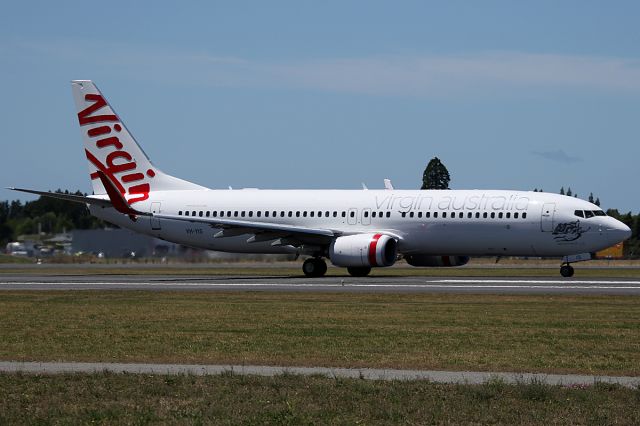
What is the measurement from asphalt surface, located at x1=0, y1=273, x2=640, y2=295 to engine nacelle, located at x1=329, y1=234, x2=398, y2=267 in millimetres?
1320

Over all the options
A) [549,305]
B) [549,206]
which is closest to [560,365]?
[549,305]

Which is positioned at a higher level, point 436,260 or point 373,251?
point 373,251

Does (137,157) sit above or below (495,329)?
above

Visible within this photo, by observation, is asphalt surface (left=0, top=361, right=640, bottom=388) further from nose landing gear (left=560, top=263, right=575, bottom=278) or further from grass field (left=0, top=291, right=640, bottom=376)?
nose landing gear (left=560, top=263, right=575, bottom=278)

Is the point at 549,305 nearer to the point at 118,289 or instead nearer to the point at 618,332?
the point at 618,332

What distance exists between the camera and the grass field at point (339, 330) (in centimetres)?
2017

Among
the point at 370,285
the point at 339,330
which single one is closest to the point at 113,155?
the point at 370,285

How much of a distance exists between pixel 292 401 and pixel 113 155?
1810 inches

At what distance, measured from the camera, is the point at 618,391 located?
607 inches

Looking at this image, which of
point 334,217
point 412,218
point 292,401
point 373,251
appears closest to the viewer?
point 292,401

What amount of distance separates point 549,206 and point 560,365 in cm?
3291

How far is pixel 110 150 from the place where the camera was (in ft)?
194

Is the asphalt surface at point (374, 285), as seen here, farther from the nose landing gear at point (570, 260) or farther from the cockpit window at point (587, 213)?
the cockpit window at point (587, 213)

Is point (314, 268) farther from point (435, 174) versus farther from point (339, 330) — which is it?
point (435, 174)
